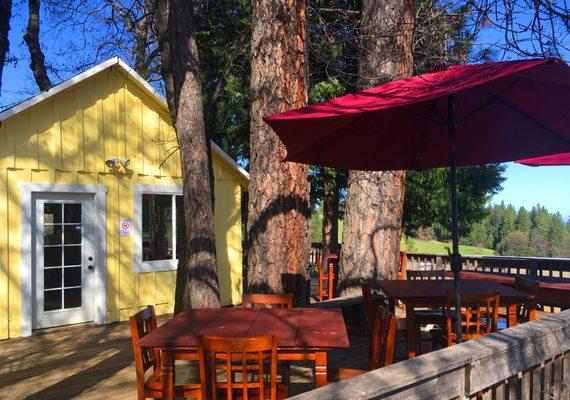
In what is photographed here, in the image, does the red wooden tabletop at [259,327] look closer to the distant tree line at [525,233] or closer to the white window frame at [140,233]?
the white window frame at [140,233]

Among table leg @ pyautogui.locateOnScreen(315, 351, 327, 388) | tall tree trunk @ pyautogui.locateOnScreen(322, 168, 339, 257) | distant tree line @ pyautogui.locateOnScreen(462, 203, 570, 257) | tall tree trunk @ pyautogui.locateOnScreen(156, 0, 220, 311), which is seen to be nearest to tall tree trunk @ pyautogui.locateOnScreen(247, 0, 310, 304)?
tall tree trunk @ pyautogui.locateOnScreen(156, 0, 220, 311)

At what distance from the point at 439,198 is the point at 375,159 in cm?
889

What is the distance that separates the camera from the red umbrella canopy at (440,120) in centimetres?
316

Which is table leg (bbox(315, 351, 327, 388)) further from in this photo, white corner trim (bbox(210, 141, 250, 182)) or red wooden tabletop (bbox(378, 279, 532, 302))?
white corner trim (bbox(210, 141, 250, 182))

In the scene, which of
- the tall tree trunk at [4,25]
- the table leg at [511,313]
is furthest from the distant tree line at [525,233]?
the tall tree trunk at [4,25]

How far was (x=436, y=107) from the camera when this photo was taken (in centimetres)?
432

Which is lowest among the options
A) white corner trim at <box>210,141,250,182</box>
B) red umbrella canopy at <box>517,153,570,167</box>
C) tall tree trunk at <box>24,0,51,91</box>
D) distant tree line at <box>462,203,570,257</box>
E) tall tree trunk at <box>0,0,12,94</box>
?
distant tree line at <box>462,203,570,257</box>

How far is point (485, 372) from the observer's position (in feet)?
6.83

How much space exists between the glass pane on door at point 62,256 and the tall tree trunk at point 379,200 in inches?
166

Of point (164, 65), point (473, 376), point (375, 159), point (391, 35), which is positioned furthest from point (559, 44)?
point (164, 65)

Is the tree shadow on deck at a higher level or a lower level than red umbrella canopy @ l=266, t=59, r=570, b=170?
lower

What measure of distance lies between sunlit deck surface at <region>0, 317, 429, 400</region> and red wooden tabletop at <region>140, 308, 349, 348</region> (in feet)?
3.55

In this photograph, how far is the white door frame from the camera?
7.66 meters

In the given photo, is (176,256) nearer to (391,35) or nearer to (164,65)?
(164,65)
